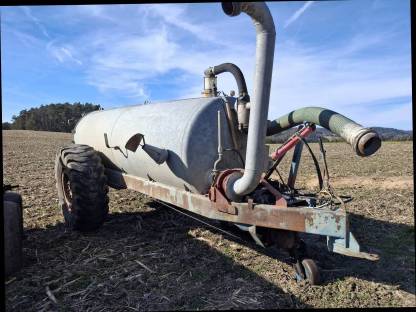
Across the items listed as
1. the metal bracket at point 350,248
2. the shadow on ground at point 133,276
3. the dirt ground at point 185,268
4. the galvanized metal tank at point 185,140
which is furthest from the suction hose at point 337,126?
the shadow on ground at point 133,276

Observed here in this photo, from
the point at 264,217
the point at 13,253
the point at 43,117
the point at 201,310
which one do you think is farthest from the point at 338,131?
the point at 43,117

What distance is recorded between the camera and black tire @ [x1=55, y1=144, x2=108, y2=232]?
574 cm

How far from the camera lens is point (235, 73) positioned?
4906 millimetres

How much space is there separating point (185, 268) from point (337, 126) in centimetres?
236

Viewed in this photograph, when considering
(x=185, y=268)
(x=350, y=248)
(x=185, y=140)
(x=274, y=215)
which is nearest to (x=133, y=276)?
(x=185, y=268)

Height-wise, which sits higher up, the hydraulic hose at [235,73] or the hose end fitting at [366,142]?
the hydraulic hose at [235,73]

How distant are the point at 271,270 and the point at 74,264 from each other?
7.80 ft

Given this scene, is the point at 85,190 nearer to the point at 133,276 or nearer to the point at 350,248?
the point at 133,276

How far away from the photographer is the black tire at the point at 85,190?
5.74m

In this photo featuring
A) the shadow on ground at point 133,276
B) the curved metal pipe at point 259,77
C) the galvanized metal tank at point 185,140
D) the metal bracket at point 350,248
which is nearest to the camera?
the curved metal pipe at point 259,77

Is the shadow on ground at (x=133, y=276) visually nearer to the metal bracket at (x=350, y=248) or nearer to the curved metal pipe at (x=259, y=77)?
the metal bracket at (x=350, y=248)

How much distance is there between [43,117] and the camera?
4509cm

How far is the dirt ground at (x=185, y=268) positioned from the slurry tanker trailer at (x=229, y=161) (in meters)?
0.38

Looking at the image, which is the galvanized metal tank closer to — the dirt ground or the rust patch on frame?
the rust patch on frame
